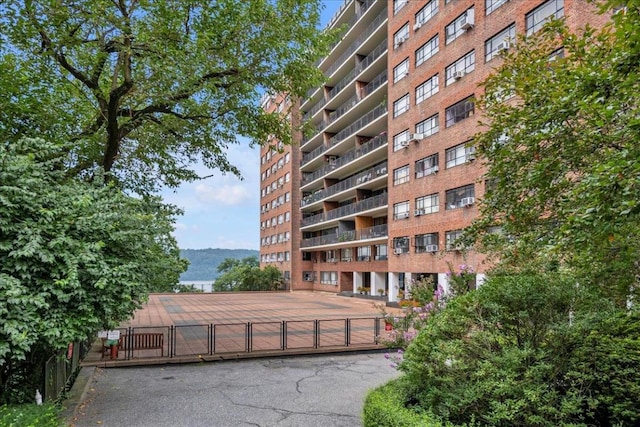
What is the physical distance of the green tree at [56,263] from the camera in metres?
5.81

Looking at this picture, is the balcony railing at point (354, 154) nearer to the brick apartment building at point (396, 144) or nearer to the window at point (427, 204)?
the brick apartment building at point (396, 144)

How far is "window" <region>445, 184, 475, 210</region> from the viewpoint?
25127 mm

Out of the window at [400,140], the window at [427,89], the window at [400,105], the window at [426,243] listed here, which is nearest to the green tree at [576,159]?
the window at [426,243]

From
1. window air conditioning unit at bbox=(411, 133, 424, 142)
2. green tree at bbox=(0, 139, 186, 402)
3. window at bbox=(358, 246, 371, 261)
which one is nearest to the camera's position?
green tree at bbox=(0, 139, 186, 402)

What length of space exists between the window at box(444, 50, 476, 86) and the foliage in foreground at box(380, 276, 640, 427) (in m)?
22.7

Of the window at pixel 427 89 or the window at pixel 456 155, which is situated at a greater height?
the window at pixel 427 89

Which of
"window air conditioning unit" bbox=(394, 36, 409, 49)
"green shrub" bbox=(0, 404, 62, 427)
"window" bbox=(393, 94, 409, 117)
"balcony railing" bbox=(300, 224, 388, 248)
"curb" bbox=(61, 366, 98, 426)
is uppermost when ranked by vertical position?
"window air conditioning unit" bbox=(394, 36, 409, 49)

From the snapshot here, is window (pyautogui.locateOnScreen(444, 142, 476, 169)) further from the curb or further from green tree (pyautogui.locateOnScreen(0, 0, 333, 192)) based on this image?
the curb

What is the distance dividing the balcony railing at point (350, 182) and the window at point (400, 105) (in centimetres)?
497

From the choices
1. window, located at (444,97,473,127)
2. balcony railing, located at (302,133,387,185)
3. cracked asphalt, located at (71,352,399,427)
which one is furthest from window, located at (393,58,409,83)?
cracked asphalt, located at (71,352,399,427)

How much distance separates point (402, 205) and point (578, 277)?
2647 cm

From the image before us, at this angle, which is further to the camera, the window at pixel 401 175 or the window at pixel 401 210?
the window at pixel 401 175

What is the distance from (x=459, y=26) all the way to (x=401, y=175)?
1067 cm

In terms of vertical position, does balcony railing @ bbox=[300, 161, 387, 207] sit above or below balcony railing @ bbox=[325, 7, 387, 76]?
below
